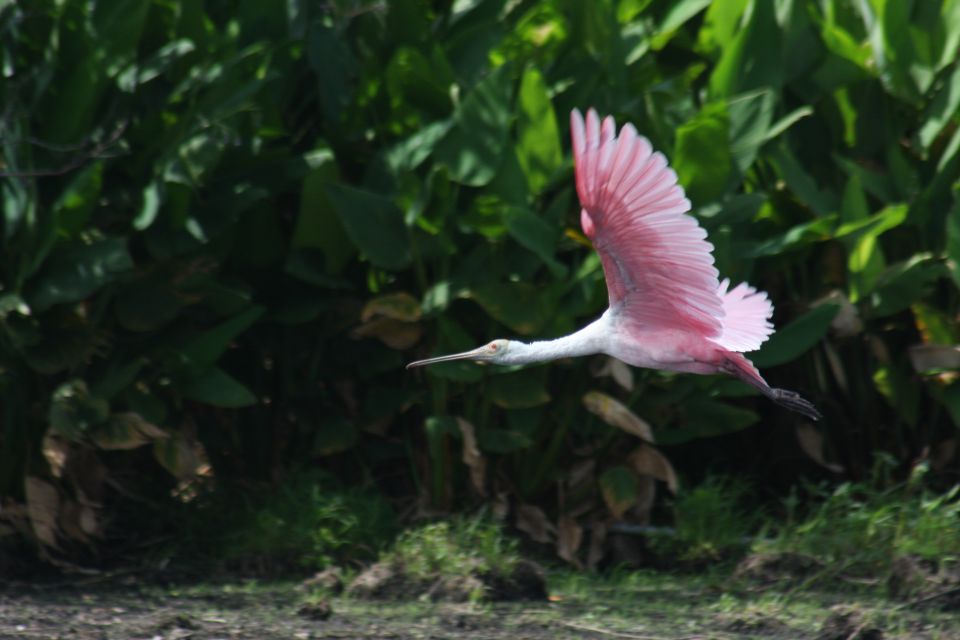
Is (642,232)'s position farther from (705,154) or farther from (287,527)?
A: (287,527)

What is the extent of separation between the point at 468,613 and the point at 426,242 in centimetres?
146

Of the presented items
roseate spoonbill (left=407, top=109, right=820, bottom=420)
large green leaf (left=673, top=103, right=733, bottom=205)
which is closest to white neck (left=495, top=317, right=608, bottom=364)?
roseate spoonbill (left=407, top=109, right=820, bottom=420)

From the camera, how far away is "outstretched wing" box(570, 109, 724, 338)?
400cm

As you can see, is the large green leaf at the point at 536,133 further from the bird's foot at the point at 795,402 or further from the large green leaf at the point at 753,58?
the bird's foot at the point at 795,402

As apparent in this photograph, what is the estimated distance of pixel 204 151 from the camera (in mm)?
5668

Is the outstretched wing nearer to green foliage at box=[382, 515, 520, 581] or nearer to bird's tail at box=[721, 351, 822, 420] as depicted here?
bird's tail at box=[721, 351, 822, 420]

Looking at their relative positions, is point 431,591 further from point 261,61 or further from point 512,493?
point 261,61

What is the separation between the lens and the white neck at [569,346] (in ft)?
15.1

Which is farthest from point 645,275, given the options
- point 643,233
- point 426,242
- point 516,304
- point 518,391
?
point 426,242

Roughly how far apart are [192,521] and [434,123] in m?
1.80

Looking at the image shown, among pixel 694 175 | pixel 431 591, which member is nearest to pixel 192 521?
pixel 431 591

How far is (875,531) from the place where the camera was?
18.6 ft

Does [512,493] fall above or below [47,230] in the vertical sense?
below

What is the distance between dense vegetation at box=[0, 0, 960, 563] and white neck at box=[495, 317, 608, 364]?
89 cm
